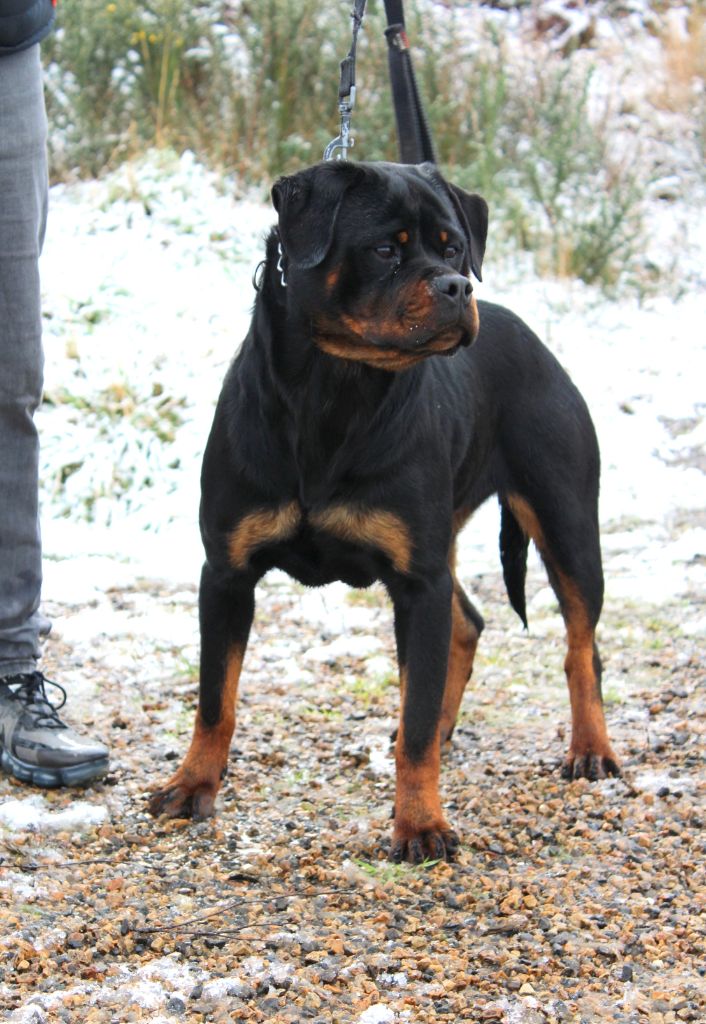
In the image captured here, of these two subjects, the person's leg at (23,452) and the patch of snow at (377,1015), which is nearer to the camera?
the patch of snow at (377,1015)

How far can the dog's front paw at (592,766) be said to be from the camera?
3.68 metres

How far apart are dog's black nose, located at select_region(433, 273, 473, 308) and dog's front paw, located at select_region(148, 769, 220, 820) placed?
4.58ft

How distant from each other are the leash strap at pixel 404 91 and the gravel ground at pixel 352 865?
186 cm

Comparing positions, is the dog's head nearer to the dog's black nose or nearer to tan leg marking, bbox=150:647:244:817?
the dog's black nose

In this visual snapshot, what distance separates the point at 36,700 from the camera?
3.65 meters

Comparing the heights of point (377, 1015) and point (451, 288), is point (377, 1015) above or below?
below

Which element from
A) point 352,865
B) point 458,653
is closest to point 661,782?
point 458,653

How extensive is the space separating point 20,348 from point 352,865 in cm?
163

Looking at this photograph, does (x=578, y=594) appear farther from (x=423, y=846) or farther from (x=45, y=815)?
(x=45, y=815)

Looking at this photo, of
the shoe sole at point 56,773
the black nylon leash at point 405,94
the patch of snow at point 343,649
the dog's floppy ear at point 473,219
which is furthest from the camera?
the patch of snow at point 343,649

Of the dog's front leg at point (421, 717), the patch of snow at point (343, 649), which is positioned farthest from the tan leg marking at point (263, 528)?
the patch of snow at point (343, 649)

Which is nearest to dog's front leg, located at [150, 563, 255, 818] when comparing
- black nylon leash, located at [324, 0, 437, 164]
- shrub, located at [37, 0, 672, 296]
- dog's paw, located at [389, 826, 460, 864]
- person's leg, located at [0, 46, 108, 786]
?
person's leg, located at [0, 46, 108, 786]

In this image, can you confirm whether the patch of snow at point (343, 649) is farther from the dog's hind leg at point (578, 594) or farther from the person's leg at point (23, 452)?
the person's leg at point (23, 452)

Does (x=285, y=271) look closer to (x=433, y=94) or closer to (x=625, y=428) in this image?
(x=625, y=428)
